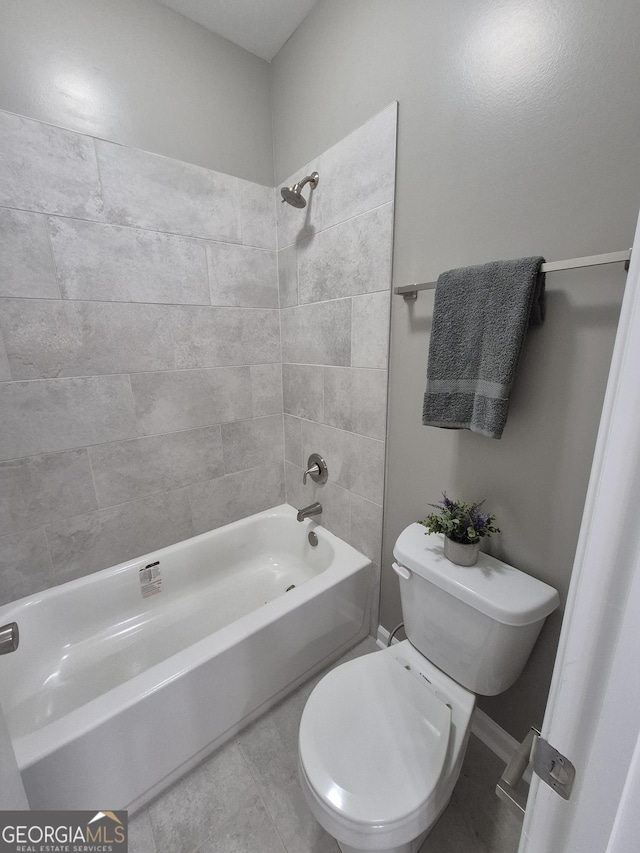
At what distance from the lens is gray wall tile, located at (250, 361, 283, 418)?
5.97ft

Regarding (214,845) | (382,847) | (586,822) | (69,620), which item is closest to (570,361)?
(586,822)

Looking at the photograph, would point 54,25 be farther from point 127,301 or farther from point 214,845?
point 214,845

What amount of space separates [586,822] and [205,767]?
1.36 meters

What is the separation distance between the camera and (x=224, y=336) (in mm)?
1667

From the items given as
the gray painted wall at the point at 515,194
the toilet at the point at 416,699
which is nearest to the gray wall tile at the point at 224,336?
the gray painted wall at the point at 515,194

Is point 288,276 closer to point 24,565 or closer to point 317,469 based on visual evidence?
point 317,469

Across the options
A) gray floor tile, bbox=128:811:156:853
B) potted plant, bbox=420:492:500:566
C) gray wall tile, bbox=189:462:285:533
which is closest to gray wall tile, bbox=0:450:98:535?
gray wall tile, bbox=189:462:285:533

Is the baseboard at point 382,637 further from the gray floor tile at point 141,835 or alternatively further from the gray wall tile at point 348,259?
the gray wall tile at point 348,259

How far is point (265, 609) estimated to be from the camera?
4.21 feet

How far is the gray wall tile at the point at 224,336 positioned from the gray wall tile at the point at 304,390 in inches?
5.7

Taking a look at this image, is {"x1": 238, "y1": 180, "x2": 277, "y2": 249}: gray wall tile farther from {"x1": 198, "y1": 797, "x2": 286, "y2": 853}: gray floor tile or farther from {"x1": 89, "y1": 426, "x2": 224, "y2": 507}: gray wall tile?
{"x1": 198, "y1": 797, "x2": 286, "y2": 853}: gray floor tile

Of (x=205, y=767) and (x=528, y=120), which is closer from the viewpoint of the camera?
(x=528, y=120)

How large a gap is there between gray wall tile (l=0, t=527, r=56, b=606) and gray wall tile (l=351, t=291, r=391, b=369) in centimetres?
149

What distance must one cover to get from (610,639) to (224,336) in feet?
5.51
